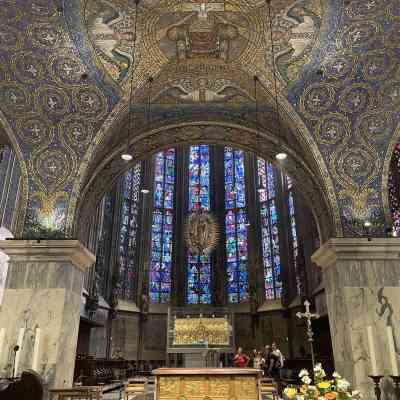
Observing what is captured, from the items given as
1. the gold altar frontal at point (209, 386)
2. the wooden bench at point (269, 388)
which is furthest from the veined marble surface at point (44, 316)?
the wooden bench at point (269, 388)

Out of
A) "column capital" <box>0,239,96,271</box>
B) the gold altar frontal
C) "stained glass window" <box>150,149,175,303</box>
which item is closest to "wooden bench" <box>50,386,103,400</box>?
the gold altar frontal

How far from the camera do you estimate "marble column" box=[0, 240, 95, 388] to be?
9070mm

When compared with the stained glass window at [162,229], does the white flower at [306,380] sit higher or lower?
lower

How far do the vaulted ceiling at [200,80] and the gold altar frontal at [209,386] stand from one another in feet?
15.1

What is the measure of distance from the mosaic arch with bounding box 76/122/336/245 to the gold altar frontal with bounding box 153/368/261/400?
16.6 feet

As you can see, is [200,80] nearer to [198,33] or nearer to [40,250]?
[198,33]

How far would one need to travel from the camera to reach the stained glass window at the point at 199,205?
21.6 m

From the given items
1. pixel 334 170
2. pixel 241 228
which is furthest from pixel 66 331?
pixel 241 228

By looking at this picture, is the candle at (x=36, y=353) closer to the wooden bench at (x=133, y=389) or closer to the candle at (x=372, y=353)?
the wooden bench at (x=133, y=389)

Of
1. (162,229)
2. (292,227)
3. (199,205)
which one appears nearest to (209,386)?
(292,227)

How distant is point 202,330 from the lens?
12.8 metres

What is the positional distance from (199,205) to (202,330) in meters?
10.9

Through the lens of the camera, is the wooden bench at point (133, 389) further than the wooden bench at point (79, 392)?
Yes

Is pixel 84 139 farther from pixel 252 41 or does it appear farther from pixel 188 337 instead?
pixel 188 337
